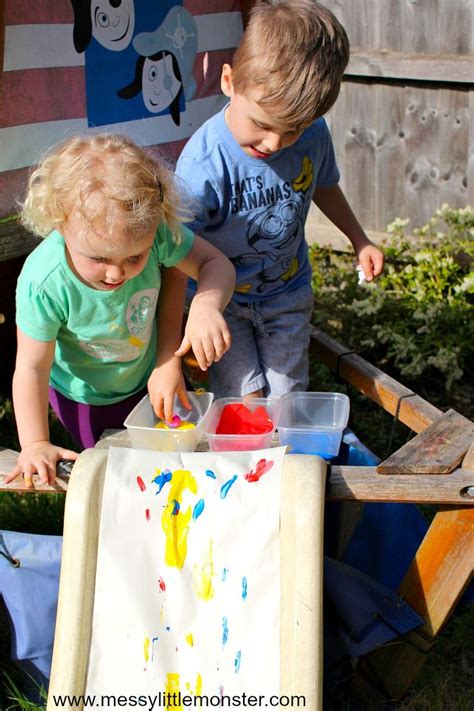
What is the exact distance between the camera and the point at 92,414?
260 cm

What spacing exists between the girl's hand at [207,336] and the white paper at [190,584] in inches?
11.3

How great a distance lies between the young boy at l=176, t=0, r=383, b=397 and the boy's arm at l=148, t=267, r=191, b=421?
7.5 inches

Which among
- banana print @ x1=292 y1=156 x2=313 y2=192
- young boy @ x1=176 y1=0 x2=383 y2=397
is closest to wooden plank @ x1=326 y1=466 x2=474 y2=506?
young boy @ x1=176 y1=0 x2=383 y2=397

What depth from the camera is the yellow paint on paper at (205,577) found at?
1.90m

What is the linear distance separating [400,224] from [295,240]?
164cm

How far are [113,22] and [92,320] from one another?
3.80 feet

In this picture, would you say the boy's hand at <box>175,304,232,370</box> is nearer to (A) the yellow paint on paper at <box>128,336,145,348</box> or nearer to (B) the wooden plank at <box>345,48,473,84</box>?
(A) the yellow paint on paper at <box>128,336,145,348</box>

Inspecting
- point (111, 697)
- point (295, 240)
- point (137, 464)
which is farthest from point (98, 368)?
point (111, 697)

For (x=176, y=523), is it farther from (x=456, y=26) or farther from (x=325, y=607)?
(x=456, y=26)

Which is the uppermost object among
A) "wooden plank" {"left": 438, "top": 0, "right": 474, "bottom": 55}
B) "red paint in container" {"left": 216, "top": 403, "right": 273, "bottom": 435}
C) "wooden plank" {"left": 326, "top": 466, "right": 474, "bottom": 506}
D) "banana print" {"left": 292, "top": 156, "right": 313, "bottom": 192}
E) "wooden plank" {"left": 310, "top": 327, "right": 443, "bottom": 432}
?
"wooden plank" {"left": 438, "top": 0, "right": 474, "bottom": 55}

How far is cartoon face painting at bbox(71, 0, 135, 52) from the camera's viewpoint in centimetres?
278

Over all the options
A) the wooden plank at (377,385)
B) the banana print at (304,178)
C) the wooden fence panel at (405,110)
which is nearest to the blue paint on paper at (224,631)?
the wooden plank at (377,385)

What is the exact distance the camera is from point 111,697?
73.8 inches

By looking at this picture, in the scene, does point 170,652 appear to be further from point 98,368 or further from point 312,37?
point 312,37
